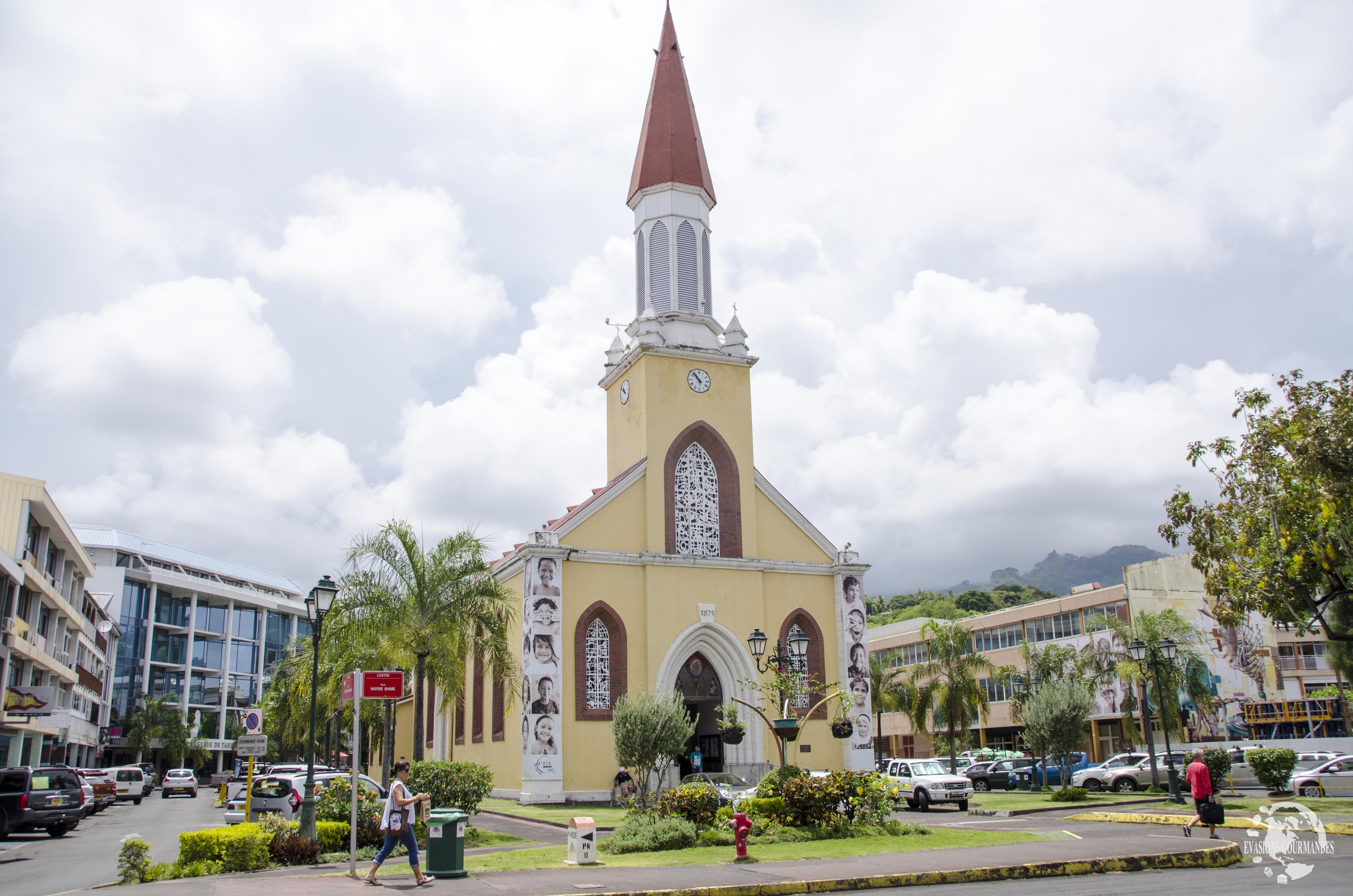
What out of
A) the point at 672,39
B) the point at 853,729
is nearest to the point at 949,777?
the point at 853,729

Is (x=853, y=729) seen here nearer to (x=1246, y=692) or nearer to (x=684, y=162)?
(x=684, y=162)

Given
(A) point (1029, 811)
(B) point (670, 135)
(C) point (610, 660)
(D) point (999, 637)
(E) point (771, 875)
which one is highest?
(B) point (670, 135)

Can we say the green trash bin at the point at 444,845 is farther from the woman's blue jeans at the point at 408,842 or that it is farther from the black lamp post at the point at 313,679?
the black lamp post at the point at 313,679

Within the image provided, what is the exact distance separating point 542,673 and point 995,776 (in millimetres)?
19817

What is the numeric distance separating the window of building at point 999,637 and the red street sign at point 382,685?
46.1 meters

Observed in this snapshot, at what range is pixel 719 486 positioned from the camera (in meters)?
34.5

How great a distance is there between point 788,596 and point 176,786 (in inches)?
1459

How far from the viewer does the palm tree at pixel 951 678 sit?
4094cm

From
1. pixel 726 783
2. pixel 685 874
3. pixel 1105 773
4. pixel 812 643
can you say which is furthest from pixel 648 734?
pixel 1105 773

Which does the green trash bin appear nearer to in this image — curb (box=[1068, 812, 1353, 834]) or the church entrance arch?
curb (box=[1068, 812, 1353, 834])

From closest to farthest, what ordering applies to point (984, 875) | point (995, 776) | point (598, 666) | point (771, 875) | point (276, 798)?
point (771, 875), point (984, 875), point (276, 798), point (598, 666), point (995, 776)

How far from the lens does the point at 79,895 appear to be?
1285 centimetres

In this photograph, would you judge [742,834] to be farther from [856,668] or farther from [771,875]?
[856,668]

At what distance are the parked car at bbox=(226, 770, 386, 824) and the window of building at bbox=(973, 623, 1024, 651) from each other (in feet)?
133
